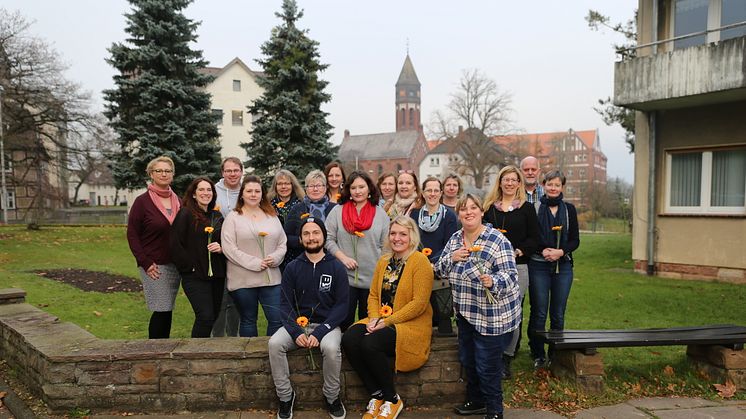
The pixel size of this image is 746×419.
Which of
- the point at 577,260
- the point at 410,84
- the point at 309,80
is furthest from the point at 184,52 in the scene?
the point at 410,84

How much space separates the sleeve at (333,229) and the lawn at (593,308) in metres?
1.97

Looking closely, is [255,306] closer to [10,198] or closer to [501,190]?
[501,190]

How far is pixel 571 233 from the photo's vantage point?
185 inches

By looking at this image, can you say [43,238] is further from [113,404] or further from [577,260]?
[577,260]

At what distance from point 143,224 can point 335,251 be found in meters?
1.75

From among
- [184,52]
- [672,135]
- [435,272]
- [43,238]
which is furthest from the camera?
[184,52]

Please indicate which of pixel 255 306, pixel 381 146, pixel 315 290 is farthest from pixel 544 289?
pixel 381 146

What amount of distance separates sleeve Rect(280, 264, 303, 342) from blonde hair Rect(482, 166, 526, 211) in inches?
75.1

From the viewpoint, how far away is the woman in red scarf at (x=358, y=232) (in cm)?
439

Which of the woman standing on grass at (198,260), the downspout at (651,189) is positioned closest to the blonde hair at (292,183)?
the woman standing on grass at (198,260)

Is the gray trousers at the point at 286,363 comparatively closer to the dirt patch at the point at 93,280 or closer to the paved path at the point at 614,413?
the paved path at the point at 614,413

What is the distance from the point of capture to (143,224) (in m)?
4.42

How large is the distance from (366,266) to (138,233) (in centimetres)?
208

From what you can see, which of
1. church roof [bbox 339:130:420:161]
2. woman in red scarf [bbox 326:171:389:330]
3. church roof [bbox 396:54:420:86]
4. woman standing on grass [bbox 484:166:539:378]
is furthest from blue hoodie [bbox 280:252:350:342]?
church roof [bbox 396:54:420:86]
